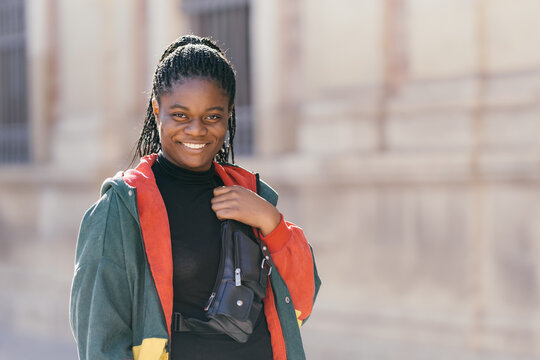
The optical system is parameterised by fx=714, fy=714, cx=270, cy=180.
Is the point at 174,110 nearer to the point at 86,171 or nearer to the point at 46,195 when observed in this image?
the point at 86,171

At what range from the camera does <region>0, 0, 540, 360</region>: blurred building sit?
537 centimetres

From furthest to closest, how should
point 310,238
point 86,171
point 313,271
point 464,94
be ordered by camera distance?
point 86,171 < point 310,238 < point 464,94 < point 313,271

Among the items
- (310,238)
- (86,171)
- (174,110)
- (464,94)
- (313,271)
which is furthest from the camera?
(86,171)

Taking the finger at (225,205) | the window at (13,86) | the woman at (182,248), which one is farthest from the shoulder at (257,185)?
the window at (13,86)

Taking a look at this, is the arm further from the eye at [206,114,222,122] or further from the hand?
the eye at [206,114,222,122]

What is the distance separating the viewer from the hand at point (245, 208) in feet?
6.29

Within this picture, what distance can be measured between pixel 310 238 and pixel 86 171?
3.23 m

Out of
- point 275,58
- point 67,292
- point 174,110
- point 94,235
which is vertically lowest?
point 67,292

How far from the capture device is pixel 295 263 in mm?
2047

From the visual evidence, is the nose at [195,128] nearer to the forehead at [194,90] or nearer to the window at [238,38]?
the forehead at [194,90]

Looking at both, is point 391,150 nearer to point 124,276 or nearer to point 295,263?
point 295,263

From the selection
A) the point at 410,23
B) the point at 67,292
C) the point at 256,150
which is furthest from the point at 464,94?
the point at 67,292

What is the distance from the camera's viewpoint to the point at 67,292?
8406mm

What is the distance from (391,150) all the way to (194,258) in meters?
4.28
